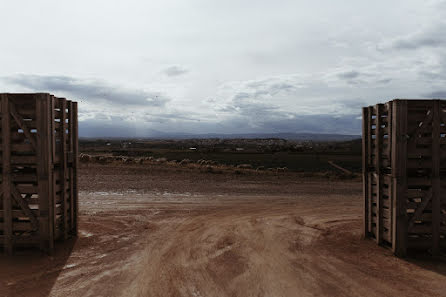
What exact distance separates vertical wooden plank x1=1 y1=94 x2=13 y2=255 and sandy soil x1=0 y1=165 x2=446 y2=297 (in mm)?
548

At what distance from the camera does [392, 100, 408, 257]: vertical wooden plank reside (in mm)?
7535

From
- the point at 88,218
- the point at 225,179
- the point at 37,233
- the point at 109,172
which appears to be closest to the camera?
the point at 37,233

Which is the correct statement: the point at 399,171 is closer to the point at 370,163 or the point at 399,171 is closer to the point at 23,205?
the point at 370,163

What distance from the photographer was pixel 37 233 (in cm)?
775

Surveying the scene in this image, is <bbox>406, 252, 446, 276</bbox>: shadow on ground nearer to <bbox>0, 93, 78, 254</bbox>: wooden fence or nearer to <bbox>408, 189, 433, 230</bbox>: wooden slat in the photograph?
<bbox>408, 189, 433, 230</bbox>: wooden slat

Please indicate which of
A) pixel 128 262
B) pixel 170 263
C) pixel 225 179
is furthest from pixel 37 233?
pixel 225 179

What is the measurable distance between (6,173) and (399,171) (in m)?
9.26

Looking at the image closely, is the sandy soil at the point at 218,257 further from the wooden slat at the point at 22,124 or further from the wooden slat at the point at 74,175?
the wooden slat at the point at 22,124

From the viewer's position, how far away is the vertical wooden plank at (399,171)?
7535 mm

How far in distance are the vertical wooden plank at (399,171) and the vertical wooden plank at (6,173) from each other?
9.11m

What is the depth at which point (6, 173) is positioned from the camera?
7.55m

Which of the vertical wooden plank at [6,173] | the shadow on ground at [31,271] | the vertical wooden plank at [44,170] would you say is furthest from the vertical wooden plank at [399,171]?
the vertical wooden plank at [6,173]

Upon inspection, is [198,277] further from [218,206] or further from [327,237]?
[218,206]

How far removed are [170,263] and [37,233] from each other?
11.1 ft
